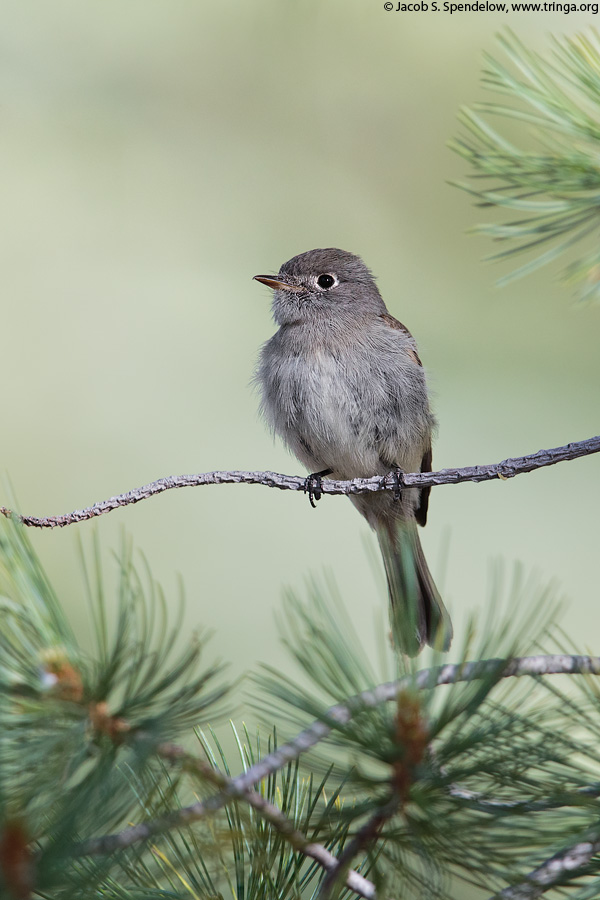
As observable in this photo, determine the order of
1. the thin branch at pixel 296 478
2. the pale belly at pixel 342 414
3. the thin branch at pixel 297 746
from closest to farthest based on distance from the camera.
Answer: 1. the thin branch at pixel 297 746
2. the thin branch at pixel 296 478
3. the pale belly at pixel 342 414

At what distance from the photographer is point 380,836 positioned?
1054 millimetres

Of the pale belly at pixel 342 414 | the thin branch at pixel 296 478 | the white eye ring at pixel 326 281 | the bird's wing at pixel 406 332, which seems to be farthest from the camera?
the white eye ring at pixel 326 281

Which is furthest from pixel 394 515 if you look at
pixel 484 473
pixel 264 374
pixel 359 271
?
pixel 484 473

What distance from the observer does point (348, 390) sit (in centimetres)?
349

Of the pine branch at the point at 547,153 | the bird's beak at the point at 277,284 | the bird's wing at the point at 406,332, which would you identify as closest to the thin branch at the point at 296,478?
the pine branch at the point at 547,153

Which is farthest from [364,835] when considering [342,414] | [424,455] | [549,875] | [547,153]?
[424,455]

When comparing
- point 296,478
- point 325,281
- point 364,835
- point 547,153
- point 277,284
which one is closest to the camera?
point 364,835

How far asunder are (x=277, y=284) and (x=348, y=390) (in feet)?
2.46

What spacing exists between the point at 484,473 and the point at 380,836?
48.6 inches

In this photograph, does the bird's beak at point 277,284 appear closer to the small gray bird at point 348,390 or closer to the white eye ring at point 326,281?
the small gray bird at point 348,390

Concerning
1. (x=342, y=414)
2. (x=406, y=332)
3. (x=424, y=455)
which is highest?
(x=406, y=332)

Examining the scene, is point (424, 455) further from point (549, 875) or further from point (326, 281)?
point (549, 875)

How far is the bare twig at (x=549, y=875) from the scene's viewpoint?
3.29 feet

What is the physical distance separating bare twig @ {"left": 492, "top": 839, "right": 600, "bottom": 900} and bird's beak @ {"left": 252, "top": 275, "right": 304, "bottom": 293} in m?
3.07
